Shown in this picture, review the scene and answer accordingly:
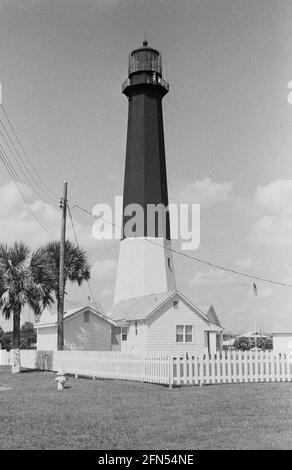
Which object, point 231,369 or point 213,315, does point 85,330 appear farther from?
point 231,369

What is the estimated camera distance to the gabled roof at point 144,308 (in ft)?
110

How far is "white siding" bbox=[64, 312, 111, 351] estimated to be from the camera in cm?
3550

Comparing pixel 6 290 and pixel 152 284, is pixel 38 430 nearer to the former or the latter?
pixel 6 290

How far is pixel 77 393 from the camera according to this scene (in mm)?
16391

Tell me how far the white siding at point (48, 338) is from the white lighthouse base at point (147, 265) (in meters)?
7.08

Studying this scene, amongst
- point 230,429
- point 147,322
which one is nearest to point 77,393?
point 230,429

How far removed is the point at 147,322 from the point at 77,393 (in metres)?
17.1

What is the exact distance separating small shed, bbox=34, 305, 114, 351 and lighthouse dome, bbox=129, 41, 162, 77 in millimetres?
20223

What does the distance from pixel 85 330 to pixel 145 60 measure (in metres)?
22.8

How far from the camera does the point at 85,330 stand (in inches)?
1417

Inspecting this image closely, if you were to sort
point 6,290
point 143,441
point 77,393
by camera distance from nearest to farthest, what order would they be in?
point 143,441
point 77,393
point 6,290

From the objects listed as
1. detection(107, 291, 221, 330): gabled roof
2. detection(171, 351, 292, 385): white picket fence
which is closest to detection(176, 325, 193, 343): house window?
detection(107, 291, 221, 330): gabled roof

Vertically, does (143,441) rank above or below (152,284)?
below

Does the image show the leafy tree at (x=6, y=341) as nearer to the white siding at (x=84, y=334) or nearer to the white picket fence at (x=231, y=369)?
the white siding at (x=84, y=334)
